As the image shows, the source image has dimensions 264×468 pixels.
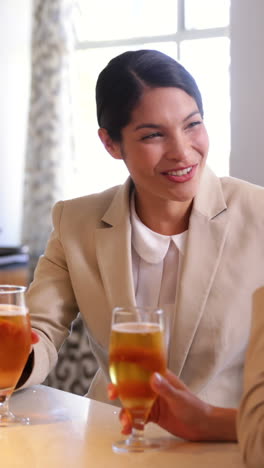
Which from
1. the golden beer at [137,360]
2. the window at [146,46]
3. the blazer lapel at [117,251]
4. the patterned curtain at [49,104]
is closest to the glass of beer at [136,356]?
the golden beer at [137,360]

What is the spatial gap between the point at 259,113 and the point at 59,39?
2.47 m

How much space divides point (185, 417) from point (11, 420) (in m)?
0.32

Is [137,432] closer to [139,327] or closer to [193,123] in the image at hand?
[139,327]

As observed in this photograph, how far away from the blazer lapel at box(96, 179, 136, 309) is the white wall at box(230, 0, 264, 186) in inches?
50.9

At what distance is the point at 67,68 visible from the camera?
17.6 ft

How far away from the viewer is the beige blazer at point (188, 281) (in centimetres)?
179

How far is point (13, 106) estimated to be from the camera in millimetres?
5672

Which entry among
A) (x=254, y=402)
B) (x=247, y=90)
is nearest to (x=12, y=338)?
(x=254, y=402)

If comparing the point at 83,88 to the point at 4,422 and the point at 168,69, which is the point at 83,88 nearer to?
the point at 168,69

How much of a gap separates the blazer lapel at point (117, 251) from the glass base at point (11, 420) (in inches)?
23.7

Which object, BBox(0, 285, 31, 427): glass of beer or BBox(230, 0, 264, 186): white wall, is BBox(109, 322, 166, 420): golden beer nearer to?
BBox(0, 285, 31, 427): glass of beer

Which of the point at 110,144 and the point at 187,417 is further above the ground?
the point at 110,144

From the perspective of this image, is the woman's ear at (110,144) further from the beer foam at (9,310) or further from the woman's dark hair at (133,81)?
the beer foam at (9,310)

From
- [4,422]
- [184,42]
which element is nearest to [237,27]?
[184,42]
